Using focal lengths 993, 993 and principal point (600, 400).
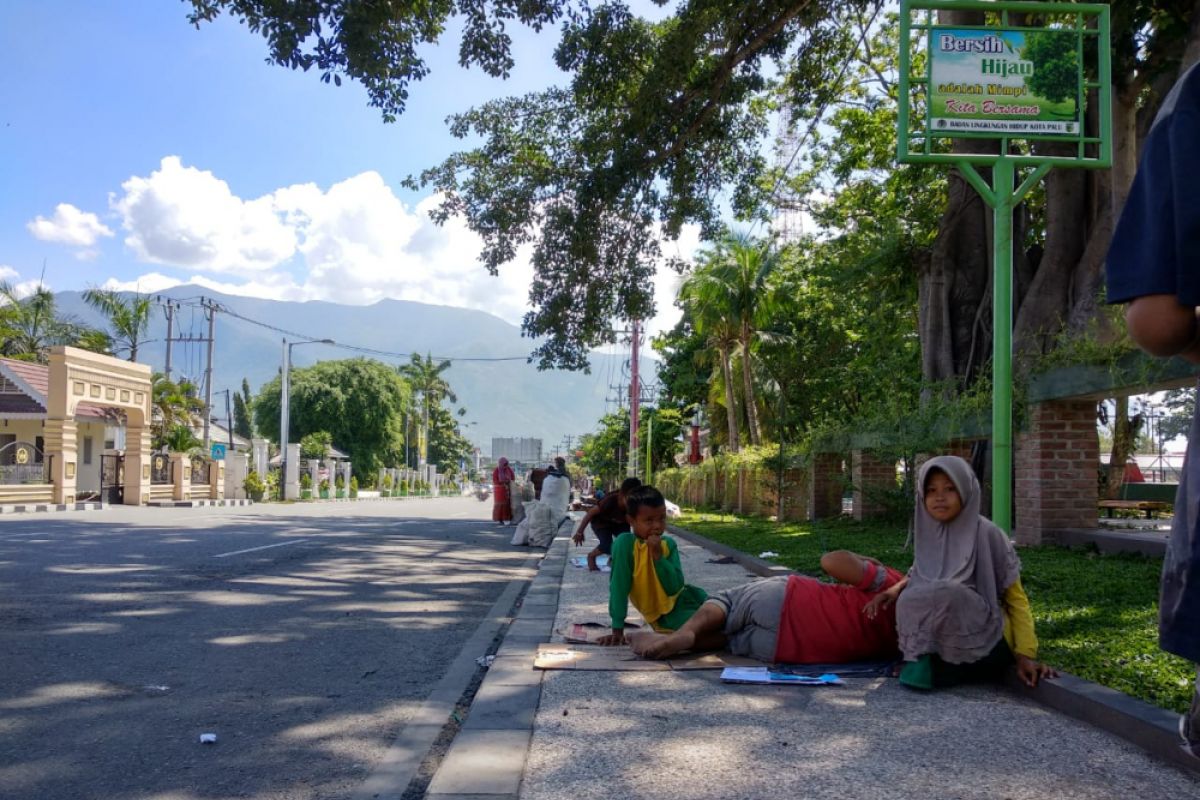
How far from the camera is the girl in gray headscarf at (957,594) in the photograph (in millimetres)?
4551

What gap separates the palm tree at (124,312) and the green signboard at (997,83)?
3849cm

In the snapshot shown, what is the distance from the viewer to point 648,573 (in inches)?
232

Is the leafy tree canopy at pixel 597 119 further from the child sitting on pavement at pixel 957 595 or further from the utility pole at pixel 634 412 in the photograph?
the utility pole at pixel 634 412

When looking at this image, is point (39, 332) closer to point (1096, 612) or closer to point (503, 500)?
point (503, 500)

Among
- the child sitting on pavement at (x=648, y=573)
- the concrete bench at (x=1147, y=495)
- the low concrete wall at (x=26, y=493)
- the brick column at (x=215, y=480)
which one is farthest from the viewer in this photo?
the brick column at (x=215, y=480)

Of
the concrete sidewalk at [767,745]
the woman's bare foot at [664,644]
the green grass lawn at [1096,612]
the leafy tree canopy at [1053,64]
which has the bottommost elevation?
the concrete sidewalk at [767,745]

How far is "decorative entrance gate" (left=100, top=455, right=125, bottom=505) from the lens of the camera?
34.1 meters

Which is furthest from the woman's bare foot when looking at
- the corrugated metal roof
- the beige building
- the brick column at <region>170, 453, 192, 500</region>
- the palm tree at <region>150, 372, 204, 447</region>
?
the palm tree at <region>150, 372, 204, 447</region>

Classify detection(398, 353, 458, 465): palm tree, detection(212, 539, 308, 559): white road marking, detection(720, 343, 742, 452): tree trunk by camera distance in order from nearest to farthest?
detection(212, 539, 308, 559): white road marking
detection(720, 343, 742, 452): tree trunk
detection(398, 353, 458, 465): palm tree

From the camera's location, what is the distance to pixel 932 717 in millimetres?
4297

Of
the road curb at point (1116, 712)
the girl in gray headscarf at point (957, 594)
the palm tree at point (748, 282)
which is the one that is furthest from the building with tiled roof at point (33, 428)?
the road curb at point (1116, 712)

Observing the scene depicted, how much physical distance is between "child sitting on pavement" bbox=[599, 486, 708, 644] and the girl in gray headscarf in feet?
5.05

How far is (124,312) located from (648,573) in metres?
38.8

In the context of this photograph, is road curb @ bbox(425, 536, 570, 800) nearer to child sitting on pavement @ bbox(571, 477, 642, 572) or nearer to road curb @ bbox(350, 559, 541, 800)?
road curb @ bbox(350, 559, 541, 800)
